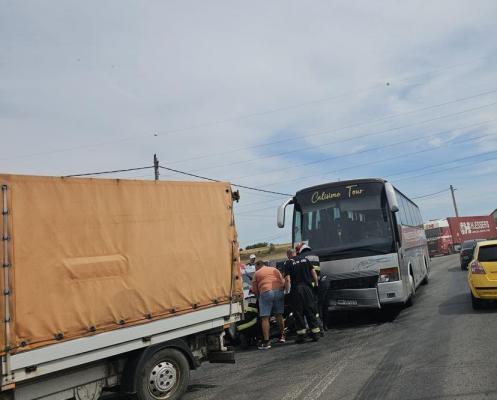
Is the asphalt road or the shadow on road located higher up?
the shadow on road

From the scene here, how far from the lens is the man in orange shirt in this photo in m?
9.77

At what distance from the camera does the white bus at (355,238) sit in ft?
35.6

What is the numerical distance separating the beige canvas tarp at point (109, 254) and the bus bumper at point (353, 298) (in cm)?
439

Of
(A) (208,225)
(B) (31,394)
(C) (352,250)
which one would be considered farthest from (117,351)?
(C) (352,250)

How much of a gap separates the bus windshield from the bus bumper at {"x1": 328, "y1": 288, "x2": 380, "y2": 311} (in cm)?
90

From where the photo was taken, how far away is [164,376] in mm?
6113

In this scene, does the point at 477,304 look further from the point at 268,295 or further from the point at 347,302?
the point at 268,295

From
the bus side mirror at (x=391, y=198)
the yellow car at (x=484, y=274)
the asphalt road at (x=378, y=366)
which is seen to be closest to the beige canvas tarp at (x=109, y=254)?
the asphalt road at (x=378, y=366)

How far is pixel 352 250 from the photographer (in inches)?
436

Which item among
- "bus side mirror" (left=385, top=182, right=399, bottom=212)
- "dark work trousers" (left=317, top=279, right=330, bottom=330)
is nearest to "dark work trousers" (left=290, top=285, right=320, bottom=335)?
"dark work trousers" (left=317, top=279, right=330, bottom=330)

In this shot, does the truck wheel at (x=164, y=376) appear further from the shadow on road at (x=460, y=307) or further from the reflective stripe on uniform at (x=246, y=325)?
the shadow on road at (x=460, y=307)

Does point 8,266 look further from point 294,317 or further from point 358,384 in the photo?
point 294,317

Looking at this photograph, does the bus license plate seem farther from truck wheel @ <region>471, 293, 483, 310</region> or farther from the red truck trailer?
the red truck trailer

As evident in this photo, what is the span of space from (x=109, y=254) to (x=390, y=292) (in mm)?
6943
